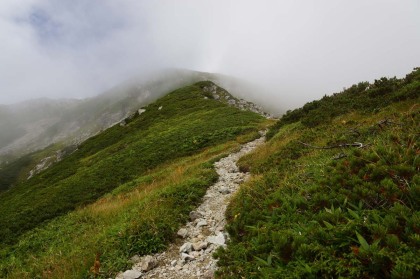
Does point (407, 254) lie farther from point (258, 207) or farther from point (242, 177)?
point (242, 177)

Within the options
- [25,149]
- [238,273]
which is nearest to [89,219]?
[238,273]

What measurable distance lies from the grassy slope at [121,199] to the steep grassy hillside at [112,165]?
11 centimetres

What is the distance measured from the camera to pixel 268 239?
6.91 meters

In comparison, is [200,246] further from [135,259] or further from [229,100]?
[229,100]

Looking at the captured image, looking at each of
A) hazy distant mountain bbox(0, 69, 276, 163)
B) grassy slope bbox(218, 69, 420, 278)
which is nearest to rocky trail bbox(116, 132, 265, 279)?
grassy slope bbox(218, 69, 420, 278)

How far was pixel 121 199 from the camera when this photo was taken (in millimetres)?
18625

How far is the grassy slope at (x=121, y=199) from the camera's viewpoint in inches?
407

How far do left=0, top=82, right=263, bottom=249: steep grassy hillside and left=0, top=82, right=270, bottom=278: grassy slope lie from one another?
0.11 m

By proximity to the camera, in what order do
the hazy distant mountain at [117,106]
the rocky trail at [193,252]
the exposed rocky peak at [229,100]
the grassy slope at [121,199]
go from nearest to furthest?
the rocky trail at [193,252], the grassy slope at [121,199], the exposed rocky peak at [229,100], the hazy distant mountain at [117,106]

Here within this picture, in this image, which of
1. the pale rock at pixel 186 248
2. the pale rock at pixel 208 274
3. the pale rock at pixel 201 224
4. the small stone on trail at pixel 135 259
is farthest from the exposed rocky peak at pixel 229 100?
the pale rock at pixel 208 274

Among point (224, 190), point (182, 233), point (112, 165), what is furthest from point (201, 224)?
point (112, 165)

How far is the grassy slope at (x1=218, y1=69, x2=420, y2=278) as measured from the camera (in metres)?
5.01

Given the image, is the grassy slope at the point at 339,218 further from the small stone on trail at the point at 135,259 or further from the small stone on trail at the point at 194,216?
the small stone on trail at the point at 135,259

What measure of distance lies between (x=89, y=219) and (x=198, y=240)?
325 inches
